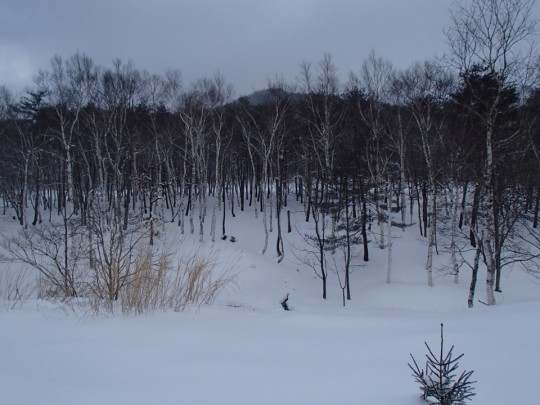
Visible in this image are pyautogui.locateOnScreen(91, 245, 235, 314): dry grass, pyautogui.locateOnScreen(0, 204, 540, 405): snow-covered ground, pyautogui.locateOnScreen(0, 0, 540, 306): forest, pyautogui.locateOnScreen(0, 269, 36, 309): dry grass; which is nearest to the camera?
pyautogui.locateOnScreen(0, 204, 540, 405): snow-covered ground

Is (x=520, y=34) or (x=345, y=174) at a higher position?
(x=520, y=34)

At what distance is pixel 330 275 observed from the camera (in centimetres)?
2048

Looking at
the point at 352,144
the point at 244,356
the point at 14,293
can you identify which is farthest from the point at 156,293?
the point at 352,144

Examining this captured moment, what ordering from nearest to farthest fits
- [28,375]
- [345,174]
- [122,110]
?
[28,375] < [345,174] < [122,110]

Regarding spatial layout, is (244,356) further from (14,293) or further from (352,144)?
(352,144)

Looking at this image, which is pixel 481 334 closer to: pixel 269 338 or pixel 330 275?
pixel 269 338

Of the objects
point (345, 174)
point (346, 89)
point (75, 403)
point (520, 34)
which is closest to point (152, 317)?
point (75, 403)

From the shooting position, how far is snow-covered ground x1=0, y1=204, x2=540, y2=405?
1917 mm

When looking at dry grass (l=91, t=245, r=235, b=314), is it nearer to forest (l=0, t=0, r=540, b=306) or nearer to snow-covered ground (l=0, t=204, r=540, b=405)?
snow-covered ground (l=0, t=204, r=540, b=405)

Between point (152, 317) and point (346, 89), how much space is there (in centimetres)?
2328

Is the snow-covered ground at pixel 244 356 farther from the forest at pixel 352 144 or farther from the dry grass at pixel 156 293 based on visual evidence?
the forest at pixel 352 144

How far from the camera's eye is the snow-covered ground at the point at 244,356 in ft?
6.29

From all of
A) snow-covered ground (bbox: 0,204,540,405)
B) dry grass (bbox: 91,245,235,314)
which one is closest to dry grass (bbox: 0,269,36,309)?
snow-covered ground (bbox: 0,204,540,405)

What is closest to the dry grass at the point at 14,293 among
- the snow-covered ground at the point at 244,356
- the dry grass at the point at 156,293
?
the snow-covered ground at the point at 244,356
